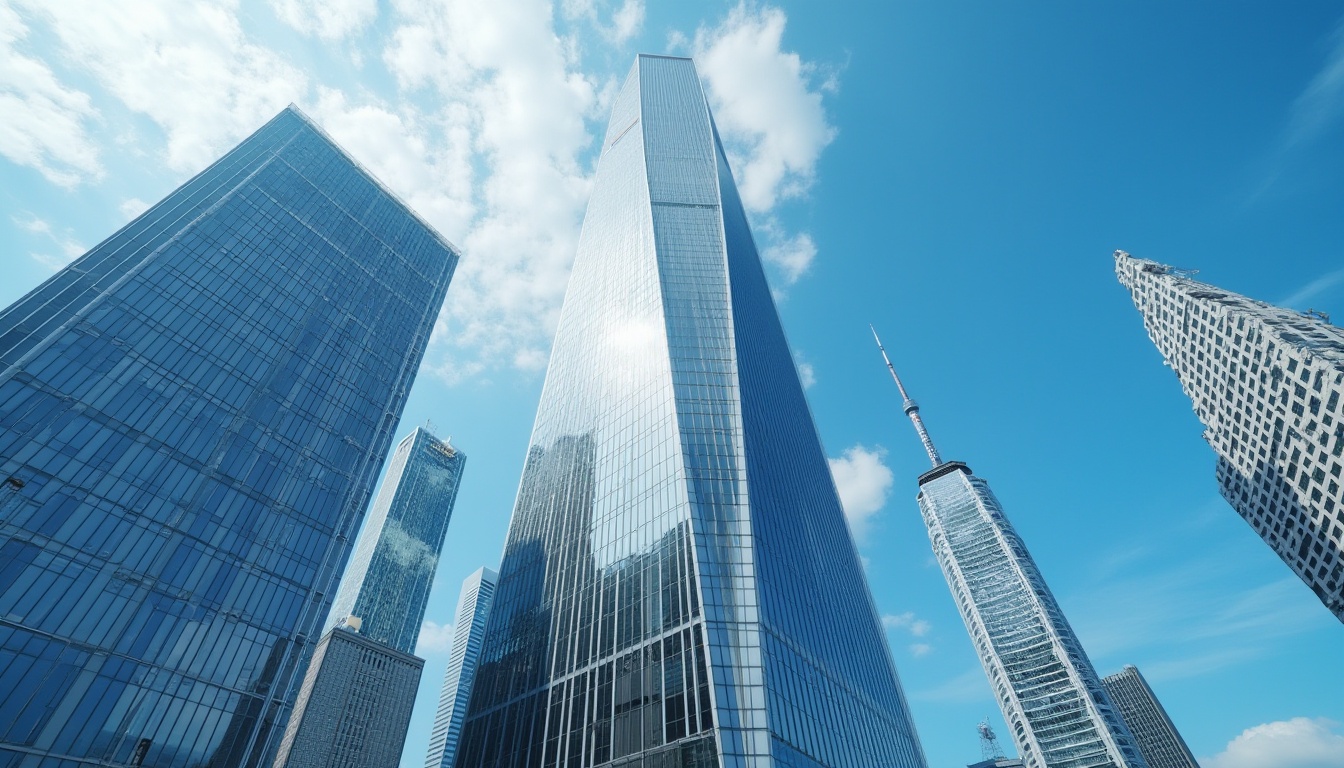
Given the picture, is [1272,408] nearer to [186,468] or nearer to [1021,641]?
[1021,641]

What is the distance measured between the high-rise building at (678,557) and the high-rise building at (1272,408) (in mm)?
48618

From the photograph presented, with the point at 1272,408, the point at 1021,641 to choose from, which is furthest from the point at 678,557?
the point at 1021,641

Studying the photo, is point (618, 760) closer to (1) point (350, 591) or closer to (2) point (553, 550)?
(2) point (553, 550)

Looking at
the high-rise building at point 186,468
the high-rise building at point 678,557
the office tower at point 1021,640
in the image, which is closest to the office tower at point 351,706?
the high-rise building at point 678,557

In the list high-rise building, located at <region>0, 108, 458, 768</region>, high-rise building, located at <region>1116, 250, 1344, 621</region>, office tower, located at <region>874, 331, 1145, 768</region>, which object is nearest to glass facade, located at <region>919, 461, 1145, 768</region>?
office tower, located at <region>874, 331, 1145, 768</region>

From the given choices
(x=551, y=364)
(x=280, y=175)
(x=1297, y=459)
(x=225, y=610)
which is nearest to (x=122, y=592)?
(x=225, y=610)

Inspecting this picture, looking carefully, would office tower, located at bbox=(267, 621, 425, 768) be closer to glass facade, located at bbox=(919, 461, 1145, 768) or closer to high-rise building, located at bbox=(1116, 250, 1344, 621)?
glass facade, located at bbox=(919, 461, 1145, 768)

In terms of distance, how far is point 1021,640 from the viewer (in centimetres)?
14938

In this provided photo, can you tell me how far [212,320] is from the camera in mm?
66250

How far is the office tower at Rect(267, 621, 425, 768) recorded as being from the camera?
14912 centimetres

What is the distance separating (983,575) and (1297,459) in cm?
10783

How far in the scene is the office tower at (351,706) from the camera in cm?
14912

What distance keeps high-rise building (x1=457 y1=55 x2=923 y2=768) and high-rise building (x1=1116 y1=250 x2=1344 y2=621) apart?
48618 millimetres

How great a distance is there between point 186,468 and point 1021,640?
169 m
